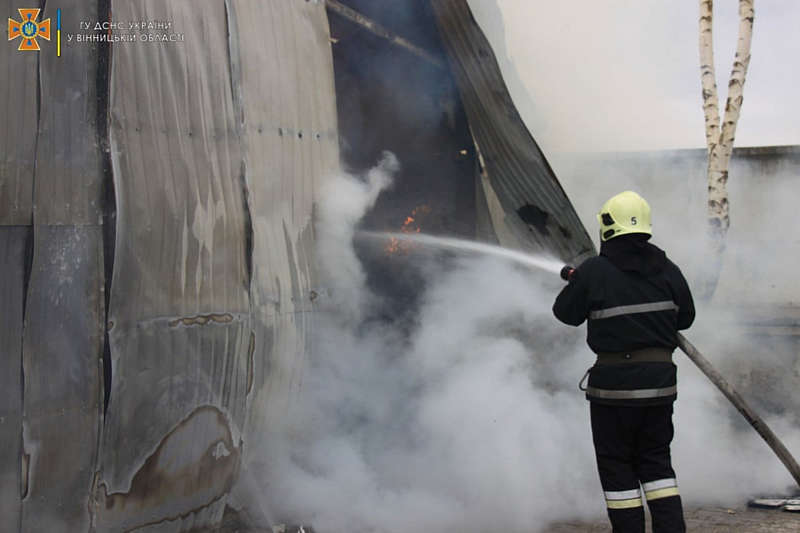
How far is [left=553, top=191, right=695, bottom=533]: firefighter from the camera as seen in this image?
10.5 feet

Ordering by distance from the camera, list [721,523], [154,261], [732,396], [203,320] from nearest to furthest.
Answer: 1. [154,261]
2. [203,320]
3. [732,396]
4. [721,523]

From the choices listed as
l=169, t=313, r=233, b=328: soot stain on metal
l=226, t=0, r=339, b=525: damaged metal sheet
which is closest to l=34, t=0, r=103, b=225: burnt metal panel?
l=169, t=313, r=233, b=328: soot stain on metal

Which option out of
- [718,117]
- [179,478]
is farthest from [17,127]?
[718,117]

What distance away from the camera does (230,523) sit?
3.77 m

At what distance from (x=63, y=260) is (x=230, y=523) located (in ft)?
5.41

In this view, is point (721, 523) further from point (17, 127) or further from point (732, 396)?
point (17, 127)

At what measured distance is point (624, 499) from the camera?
10.4 ft

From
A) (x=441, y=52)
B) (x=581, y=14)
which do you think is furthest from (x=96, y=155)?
(x=581, y=14)

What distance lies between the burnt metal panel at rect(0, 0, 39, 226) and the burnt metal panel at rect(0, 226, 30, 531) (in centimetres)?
8

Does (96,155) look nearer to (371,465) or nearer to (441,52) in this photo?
(371,465)

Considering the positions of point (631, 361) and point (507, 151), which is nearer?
point (631, 361)

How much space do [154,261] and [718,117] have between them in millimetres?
4588

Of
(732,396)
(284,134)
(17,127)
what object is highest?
(284,134)

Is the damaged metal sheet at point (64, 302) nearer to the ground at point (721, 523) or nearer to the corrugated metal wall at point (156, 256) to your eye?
the corrugated metal wall at point (156, 256)
